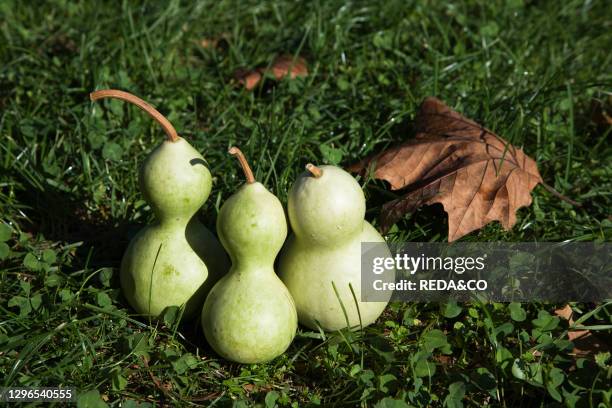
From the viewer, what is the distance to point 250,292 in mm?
2887

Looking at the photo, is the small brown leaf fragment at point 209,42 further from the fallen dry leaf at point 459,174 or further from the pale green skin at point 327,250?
the pale green skin at point 327,250

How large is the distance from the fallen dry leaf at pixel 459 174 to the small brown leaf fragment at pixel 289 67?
1.10 metres

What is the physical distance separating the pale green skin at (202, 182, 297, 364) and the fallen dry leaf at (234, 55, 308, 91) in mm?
2050

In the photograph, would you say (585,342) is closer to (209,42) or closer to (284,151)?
(284,151)

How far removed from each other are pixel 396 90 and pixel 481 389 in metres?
2.48

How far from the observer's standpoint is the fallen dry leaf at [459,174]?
3592 mm

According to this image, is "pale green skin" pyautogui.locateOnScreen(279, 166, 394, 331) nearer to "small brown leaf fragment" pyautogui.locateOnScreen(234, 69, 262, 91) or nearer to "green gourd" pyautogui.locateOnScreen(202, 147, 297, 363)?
"green gourd" pyautogui.locateOnScreen(202, 147, 297, 363)

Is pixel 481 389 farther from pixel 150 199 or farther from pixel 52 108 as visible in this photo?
pixel 52 108

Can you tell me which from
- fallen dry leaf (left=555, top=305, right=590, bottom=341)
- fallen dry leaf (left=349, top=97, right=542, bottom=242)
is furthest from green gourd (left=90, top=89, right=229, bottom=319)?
fallen dry leaf (left=555, top=305, right=590, bottom=341)

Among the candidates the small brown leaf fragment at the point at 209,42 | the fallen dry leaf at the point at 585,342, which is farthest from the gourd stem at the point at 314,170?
the small brown leaf fragment at the point at 209,42

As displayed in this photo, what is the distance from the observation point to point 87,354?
120 inches

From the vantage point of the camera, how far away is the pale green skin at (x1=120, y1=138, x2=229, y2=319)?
2982 millimetres

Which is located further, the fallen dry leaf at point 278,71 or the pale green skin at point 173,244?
the fallen dry leaf at point 278,71

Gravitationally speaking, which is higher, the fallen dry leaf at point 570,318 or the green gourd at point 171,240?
the green gourd at point 171,240
